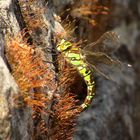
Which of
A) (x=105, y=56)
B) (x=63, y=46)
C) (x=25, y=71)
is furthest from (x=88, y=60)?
(x=25, y=71)

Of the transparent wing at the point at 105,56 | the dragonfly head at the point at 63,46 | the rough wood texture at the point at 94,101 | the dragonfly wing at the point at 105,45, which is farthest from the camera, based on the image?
the dragonfly wing at the point at 105,45

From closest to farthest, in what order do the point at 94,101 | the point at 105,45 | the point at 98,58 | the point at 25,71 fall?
1. the point at 25,71
2. the point at 94,101
3. the point at 98,58
4. the point at 105,45

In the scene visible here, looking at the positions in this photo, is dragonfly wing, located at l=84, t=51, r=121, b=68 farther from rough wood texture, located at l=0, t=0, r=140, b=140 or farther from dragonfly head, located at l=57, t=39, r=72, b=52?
dragonfly head, located at l=57, t=39, r=72, b=52

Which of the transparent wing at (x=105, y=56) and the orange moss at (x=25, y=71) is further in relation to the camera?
the transparent wing at (x=105, y=56)

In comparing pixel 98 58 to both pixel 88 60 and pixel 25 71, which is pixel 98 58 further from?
pixel 25 71

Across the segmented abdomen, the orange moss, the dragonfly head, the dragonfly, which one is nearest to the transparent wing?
the dragonfly

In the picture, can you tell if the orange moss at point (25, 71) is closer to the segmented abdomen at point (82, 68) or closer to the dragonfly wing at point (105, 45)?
the segmented abdomen at point (82, 68)

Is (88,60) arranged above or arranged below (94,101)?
above

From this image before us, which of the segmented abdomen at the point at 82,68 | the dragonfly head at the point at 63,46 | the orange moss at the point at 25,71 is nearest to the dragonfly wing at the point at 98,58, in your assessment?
the segmented abdomen at the point at 82,68
